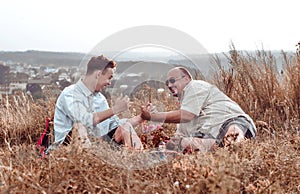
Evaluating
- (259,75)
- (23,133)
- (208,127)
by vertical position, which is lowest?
(23,133)

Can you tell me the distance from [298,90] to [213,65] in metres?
1.12

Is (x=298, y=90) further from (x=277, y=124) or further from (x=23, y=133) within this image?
(x=23, y=133)

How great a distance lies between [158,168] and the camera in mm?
2969

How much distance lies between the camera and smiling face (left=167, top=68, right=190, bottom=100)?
14.3 feet

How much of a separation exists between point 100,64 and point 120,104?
49 cm

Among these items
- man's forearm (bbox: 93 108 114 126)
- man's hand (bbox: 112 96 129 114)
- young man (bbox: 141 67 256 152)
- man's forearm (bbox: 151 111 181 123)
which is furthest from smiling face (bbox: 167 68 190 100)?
man's forearm (bbox: 93 108 114 126)

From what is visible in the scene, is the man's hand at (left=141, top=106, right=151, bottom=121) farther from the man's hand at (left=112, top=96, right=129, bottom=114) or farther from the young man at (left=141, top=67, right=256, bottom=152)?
the man's hand at (left=112, top=96, right=129, bottom=114)

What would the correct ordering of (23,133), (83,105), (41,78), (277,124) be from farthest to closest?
(41,78)
(23,133)
(277,124)
(83,105)

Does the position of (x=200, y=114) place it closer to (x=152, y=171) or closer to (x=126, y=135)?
(x=126, y=135)

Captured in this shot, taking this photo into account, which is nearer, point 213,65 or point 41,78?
point 213,65

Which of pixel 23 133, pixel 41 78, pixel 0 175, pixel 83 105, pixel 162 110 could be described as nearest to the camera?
pixel 0 175

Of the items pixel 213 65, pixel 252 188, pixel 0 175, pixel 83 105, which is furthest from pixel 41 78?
pixel 252 188

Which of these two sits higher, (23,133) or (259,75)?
(259,75)

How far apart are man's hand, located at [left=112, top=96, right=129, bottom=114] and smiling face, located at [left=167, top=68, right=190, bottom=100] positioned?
21.9 inches
